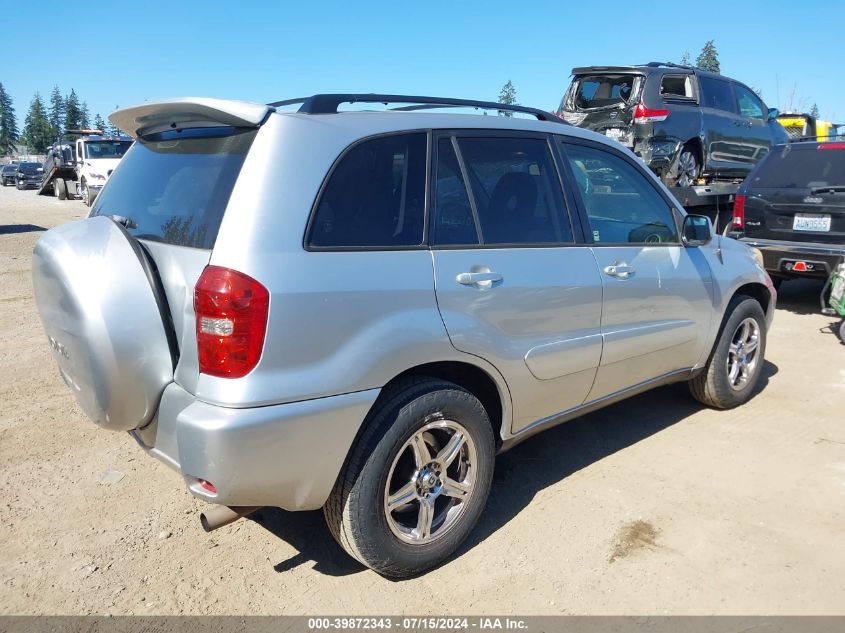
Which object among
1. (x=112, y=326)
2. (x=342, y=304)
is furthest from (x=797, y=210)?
(x=112, y=326)

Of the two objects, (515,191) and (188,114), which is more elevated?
(188,114)

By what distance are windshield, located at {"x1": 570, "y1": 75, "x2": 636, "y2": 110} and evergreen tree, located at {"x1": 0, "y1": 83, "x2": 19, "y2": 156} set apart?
122169 mm

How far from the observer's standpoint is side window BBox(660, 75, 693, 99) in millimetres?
9945

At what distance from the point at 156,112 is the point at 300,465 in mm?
1642

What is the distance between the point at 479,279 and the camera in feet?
9.54

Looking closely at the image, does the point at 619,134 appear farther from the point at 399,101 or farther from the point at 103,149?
the point at 103,149

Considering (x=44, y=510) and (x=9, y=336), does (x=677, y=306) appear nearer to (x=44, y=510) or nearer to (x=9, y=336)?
(x=44, y=510)

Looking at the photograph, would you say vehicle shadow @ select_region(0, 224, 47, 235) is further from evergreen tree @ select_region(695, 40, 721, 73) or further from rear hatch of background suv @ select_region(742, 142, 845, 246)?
evergreen tree @ select_region(695, 40, 721, 73)

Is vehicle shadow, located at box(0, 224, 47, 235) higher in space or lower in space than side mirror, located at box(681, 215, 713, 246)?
lower

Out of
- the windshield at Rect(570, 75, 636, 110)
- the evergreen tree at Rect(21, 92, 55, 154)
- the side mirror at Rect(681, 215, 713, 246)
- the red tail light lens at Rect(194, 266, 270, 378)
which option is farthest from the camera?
the evergreen tree at Rect(21, 92, 55, 154)

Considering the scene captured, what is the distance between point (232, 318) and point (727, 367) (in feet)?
12.0

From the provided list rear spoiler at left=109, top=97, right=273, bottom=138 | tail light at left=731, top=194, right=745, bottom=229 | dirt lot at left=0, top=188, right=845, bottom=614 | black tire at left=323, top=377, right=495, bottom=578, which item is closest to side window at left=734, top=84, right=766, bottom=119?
tail light at left=731, top=194, right=745, bottom=229

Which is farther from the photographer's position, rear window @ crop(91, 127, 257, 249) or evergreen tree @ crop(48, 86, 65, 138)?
evergreen tree @ crop(48, 86, 65, 138)

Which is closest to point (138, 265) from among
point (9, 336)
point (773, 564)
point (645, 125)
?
point (773, 564)
